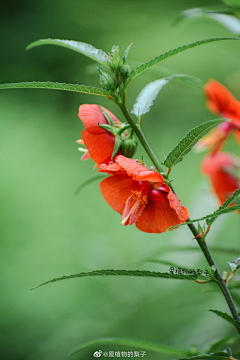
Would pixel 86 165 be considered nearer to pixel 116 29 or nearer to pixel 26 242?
pixel 26 242

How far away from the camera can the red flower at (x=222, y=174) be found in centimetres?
→ 45

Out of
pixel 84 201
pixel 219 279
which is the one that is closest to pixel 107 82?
pixel 219 279

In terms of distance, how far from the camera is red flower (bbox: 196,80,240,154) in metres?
0.47

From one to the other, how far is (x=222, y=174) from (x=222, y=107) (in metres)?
0.10

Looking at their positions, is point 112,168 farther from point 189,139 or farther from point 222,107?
point 222,107

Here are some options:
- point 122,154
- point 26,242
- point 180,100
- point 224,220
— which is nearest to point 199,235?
point 122,154

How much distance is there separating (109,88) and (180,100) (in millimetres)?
1517

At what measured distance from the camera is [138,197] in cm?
35

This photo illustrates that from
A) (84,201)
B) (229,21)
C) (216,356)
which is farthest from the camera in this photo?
(84,201)

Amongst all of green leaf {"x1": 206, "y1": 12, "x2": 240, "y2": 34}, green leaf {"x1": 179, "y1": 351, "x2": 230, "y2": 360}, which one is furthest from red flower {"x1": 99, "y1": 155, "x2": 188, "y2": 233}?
green leaf {"x1": 206, "y1": 12, "x2": 240, "y2": 34}

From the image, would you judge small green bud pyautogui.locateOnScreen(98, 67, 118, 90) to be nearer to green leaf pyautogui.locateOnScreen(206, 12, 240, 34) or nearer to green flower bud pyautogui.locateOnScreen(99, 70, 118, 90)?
green flower bud pyautogui.locateOnScreen(99, 70, 118, 90)

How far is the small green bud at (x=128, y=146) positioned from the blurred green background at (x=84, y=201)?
0.21 m

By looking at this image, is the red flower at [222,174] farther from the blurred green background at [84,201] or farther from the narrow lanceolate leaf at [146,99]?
the narrow lanceolate leaf at [146,99]

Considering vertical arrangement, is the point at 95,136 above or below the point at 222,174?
A: above
